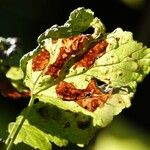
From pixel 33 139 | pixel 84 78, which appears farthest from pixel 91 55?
pixel 33 139

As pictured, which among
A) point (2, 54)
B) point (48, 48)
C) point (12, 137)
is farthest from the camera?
point (2, 54)

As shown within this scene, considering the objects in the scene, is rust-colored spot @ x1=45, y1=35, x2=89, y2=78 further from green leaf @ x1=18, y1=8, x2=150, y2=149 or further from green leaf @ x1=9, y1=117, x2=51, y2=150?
green leaf @ x1=9, y1=117, x2=51, y2=150

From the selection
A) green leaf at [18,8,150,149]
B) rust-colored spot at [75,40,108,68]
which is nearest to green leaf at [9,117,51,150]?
green leaf at [18,8,150,149]

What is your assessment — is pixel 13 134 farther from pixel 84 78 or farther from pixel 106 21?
pixel 106 21

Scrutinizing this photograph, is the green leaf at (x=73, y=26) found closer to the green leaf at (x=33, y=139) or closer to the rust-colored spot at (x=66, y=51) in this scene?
the rust-colored spot at (x=66, y=51)

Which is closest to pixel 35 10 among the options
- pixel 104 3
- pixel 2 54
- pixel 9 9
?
pixel 9 9

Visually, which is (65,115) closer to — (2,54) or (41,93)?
(41,93)

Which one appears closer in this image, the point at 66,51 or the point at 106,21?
the point at 66,51

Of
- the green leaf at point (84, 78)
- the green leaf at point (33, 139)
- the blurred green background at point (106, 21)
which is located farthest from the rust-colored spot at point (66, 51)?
the blurred green background at point (106, 21)
